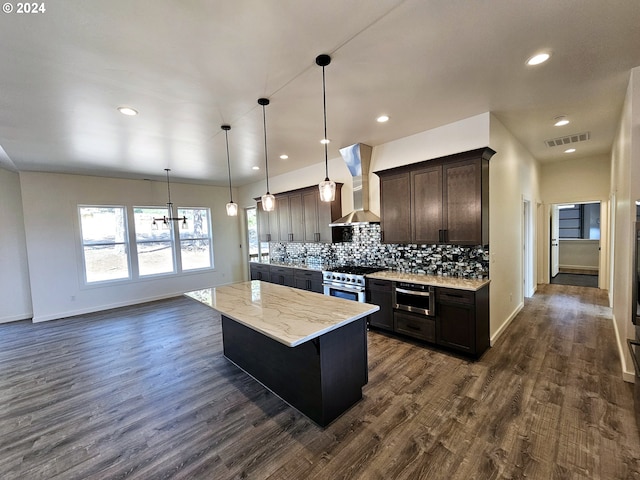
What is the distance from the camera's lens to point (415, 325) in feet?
11.5

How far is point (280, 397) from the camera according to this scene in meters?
2.54

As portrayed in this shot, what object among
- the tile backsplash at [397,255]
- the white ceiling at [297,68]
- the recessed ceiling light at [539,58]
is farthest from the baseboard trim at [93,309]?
the recessed ceiling light at [539,58]

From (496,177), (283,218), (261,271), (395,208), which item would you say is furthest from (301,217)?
(496,177)

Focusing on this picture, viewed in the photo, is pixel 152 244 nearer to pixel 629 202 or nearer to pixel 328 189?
pixel 328 189

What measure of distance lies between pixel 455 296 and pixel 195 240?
6.49 metres

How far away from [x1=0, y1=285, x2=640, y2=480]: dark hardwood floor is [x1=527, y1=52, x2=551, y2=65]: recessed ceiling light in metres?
2.94

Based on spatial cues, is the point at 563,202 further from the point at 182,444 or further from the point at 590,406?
the point at 182,444

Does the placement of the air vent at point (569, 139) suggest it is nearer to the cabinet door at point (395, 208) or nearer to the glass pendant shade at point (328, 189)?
the cabinet door at point (395, 208)

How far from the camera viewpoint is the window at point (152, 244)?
630 cm

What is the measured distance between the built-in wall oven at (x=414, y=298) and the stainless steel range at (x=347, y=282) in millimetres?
545

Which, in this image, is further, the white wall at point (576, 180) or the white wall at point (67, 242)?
the white wall at point (576, 180)

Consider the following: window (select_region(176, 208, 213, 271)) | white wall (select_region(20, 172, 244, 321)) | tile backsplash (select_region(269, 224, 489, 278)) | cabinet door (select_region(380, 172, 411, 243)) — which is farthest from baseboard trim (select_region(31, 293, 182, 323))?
cabinet door (select_region(380, 172, 411, 243))

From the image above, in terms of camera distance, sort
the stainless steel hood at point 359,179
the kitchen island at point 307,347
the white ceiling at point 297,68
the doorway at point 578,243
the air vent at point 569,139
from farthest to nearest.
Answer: the doorway at point 578,243, the stainless steel hood at point 359,179, the air vent at point 569,139, the kitchen island at point 307,347, the white ceiling at point 297,68

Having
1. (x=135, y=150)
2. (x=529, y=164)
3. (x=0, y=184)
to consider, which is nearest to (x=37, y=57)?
(x=135, y=150)
